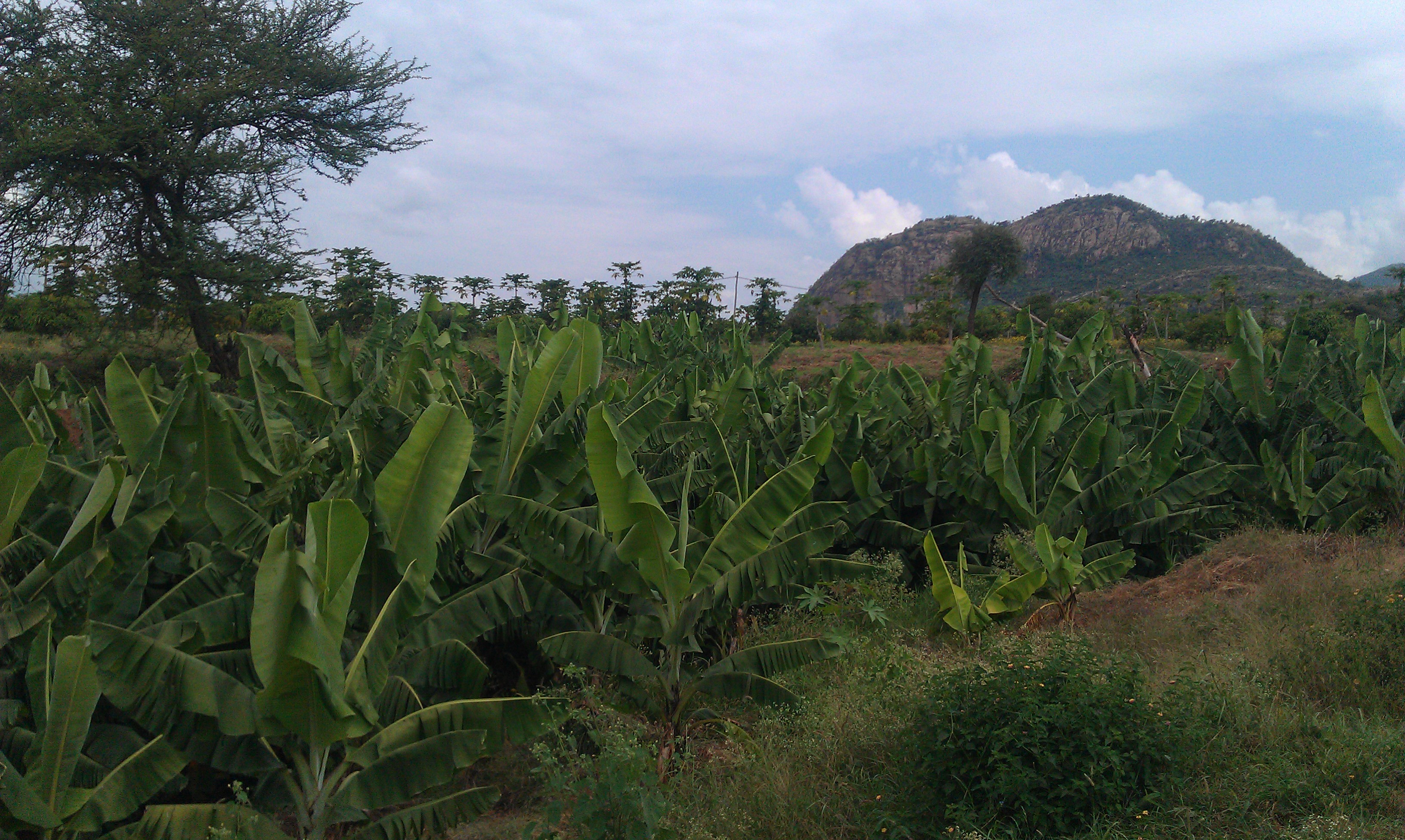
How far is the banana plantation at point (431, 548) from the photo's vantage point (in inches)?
160

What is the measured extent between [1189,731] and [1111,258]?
3704 inches

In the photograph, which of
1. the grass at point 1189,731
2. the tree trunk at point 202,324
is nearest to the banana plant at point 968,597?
the grass at point 1189,731

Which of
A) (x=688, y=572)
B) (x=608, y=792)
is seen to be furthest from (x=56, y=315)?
(x=608, y=792)

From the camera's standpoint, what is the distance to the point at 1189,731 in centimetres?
431

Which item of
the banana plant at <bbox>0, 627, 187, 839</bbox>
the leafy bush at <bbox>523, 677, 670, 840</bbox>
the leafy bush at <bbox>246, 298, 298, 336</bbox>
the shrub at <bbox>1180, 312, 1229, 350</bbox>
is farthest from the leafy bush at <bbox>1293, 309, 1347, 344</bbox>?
the leafy bush at <bbox>246, 298, 298, 336</bbox>

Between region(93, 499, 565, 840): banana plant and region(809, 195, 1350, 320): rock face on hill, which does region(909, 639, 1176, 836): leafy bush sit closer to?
region(93, 499, 565, 840): banana plant

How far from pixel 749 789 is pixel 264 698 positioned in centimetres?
265

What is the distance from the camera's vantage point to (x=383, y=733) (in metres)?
4.50

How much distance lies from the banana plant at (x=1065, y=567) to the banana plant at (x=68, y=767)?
620 cm

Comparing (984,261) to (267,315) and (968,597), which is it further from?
(968,597)

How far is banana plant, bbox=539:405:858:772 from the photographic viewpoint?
4.99m

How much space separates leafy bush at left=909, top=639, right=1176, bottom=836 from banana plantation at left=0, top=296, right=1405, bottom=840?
1259 mm

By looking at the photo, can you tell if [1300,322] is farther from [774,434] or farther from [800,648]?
[800,648]

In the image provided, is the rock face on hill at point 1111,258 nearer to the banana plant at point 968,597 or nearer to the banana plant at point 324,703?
the banana plant at point 968,597
